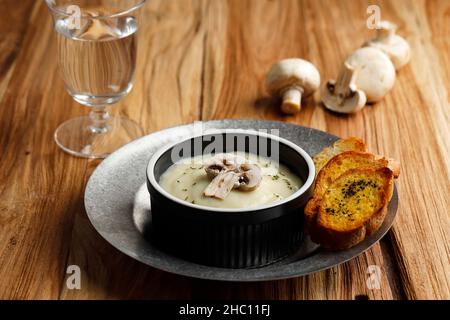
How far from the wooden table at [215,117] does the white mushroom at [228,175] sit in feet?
0.56

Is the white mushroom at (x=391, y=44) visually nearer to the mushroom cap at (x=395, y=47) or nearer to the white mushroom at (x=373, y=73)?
the mushroom cap at (x=395, y=47)

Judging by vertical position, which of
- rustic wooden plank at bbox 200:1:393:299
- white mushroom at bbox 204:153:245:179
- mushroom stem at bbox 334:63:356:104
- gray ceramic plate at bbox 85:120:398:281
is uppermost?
white mushroom at bbox 204:153:245:179

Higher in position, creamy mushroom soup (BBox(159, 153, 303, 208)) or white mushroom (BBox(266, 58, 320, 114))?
creamy mushroom soup (BBox(159, 153, 303, 208))

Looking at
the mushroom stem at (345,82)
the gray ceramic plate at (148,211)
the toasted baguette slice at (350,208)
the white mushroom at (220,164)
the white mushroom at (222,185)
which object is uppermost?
the white mushroom at (222,185)

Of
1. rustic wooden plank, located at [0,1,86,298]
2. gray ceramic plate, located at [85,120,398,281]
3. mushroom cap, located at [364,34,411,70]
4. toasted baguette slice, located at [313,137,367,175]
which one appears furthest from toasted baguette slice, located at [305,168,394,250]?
mushroom cap, located at [364,34,411,70]

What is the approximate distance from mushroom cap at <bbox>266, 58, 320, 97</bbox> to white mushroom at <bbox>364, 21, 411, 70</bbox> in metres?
0.27

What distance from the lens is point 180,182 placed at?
1.39 m

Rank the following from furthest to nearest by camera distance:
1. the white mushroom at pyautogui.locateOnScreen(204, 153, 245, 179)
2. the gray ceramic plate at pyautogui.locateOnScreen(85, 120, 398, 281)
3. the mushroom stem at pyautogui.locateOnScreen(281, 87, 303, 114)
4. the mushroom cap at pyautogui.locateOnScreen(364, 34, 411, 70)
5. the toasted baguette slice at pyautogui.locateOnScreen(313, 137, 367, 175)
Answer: the mushroom cap at pyautogui.locateOnScreen(364, 34, 411, 70)
the mushroom stem at pyautogui.locateOnScreen(281, 87, 303, 114)
the toasted baguette slice at pyautogui.locateOnScreen(313, 137, 367, 175)
the white mushroom at pyautogui.locateOnScreen(204, 153, 245, 179)
the gray ceramic plate at pyautogui.locateOnScreen(85, 120, 398, 281)

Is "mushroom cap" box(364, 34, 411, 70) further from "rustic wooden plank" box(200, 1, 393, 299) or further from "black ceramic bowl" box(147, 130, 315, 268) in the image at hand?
"black ceramic bowl" box(147, 130, 315, 268)

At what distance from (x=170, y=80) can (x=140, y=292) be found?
3.09 ft

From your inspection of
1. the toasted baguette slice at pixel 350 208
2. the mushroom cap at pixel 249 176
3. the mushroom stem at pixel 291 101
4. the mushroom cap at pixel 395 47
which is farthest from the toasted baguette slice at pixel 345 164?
the mushroom cap at pixel 395 47

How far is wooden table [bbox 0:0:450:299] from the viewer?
1339 mm

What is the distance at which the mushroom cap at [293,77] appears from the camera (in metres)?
1.96

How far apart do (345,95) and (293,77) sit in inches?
5.7
